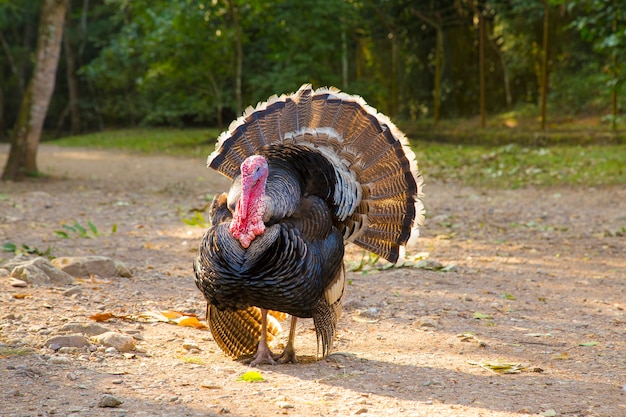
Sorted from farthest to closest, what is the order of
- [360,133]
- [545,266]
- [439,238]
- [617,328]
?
1. [439,238]
2. [545,266]
3. [617,328]
4. [360,133]

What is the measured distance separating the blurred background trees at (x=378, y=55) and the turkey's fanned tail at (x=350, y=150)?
530 inches

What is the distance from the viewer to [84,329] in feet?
14.9

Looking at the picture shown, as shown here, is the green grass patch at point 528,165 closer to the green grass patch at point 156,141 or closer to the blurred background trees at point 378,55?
the blurred background trees at point 378,55

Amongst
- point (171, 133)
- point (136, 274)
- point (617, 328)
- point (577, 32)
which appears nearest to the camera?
point (617, 328)

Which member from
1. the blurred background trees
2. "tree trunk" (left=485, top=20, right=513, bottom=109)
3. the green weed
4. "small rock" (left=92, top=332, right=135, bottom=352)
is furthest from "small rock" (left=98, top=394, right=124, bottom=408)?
"tree trunk" (left=485, top=20, right=513, bottom=109)

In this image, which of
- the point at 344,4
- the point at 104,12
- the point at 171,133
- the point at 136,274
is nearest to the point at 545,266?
the point at 136,274

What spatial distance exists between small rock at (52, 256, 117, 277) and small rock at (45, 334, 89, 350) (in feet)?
6.19

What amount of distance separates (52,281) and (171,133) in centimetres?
2068

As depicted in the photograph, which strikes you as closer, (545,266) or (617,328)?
(617,328)

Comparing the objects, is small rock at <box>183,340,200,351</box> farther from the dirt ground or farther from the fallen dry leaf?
the fallen dry leaf

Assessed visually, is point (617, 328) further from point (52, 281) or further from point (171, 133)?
point (171, 133)

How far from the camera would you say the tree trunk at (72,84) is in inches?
1174

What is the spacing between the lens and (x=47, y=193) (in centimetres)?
1173

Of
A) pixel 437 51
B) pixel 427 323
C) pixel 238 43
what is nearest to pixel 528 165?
pixel 437 51
